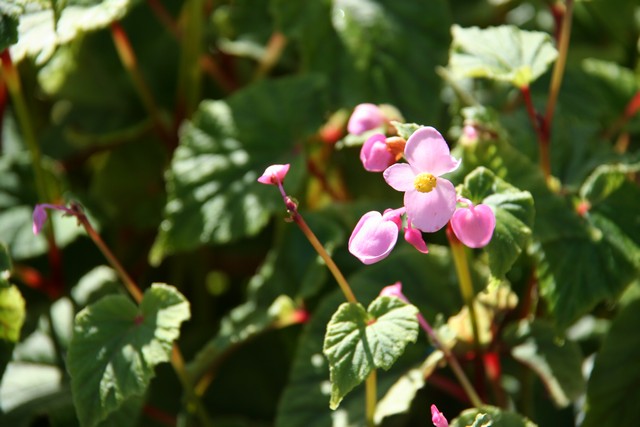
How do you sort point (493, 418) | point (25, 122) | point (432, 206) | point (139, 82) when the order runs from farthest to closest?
point (139, 82) → point (25, 122) → point (493, 418) → point (432, 206)

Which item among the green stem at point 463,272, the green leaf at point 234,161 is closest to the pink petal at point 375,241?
the green stem at point 463,272

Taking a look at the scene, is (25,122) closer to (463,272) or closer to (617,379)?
(463,272)

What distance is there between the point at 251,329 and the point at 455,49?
0.36m

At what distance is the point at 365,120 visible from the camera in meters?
0.77

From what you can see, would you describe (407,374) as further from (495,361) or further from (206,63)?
(206,63)

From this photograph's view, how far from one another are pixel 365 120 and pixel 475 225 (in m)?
0.21

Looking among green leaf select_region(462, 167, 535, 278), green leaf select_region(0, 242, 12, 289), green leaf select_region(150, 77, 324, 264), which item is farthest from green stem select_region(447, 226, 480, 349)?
green leaf select_region(0, 242, 12, 289)

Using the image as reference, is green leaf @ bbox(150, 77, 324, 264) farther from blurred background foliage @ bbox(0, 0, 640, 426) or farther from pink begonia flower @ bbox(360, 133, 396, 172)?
pink begonia flower @ bbox(360, 133, 396, 172)

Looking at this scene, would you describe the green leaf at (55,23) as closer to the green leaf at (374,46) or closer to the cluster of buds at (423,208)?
the green leaf at (374,46)

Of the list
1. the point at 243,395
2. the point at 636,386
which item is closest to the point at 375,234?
the point at 636,386

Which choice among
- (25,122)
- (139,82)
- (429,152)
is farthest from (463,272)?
(139,82)

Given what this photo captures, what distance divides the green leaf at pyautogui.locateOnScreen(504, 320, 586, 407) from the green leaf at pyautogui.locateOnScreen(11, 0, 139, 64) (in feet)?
1.76

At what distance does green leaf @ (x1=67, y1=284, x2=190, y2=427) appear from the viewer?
702 millimetres

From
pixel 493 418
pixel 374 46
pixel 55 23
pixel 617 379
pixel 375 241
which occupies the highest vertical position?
pixel 55 23
